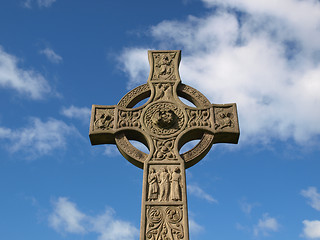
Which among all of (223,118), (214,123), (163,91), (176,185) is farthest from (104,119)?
(223,118)

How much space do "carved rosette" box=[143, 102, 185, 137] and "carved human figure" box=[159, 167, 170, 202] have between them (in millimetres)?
788

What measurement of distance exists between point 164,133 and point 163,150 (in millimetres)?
364

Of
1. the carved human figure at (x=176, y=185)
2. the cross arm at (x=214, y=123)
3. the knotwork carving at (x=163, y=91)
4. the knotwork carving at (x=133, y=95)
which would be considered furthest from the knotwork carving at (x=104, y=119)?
the carved human figure at (x=176, y=185)

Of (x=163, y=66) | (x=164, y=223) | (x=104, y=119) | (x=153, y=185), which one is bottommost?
(x=164, y=223)

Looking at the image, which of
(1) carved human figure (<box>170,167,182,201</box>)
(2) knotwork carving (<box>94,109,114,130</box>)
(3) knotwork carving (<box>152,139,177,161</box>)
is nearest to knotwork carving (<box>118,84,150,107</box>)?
(2) knotwork carving (<box>94,109,114,130</box>)

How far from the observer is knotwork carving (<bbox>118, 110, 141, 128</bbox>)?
23.2ft

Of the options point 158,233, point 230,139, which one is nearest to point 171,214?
point 158,233

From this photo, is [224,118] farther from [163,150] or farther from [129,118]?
[129,118]

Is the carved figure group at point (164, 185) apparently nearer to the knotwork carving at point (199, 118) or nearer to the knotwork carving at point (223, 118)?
the knotwork carving at point (199, 118)

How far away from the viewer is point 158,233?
5.73m

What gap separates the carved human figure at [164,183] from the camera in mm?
6121

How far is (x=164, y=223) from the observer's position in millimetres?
5836

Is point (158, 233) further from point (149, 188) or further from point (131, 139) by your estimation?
point (131, 139)

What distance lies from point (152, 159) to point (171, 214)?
43.1 inches
